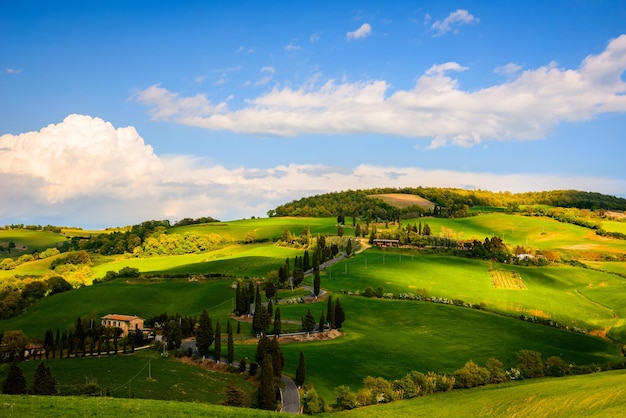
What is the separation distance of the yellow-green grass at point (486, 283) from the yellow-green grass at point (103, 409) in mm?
96273

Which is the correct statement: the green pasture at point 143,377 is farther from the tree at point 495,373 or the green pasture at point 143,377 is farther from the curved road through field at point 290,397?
the tree at point 495,373

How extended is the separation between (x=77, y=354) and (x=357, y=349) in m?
47.6

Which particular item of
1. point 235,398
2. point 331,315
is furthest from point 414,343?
point 235,398

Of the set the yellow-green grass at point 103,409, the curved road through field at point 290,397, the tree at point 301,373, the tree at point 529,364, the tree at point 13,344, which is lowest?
the tree at point 529,364

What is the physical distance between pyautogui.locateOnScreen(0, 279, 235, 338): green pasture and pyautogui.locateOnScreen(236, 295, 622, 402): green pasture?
24.6 meters

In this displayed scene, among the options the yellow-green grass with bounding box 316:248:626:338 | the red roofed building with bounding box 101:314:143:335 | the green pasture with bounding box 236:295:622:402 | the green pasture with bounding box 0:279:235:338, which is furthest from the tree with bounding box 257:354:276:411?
the yellow-green grass with bounding box 316:248:626:338

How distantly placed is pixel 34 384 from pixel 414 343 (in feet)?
223

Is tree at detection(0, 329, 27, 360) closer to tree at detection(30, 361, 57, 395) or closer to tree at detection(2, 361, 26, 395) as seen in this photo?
tree at detection(2, 361, 26, 395)

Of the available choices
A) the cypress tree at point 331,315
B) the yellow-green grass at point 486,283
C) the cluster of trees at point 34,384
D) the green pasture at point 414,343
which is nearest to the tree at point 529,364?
the green pasture at point 414,343

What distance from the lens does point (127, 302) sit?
461 ft

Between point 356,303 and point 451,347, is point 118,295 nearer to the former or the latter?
point 356,303

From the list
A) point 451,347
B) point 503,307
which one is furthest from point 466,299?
point 451,347

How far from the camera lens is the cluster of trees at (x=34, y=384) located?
211ft

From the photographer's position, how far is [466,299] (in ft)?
478
